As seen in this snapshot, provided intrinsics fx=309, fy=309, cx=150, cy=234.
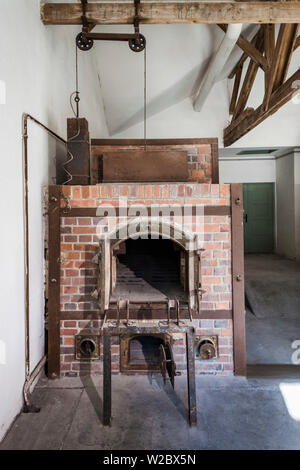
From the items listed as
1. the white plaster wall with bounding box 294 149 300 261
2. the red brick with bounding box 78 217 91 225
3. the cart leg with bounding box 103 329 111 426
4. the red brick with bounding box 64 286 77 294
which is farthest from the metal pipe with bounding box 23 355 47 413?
the white plaster wall with bounding box 294 149 300 261

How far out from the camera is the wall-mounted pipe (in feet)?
9.49

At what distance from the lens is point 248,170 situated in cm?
664

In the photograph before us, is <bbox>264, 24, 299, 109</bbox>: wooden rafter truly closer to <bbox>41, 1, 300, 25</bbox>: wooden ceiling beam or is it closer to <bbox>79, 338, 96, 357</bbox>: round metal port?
<bbox>41, 1, 300, 25</bbox>: wooden ceiling beam

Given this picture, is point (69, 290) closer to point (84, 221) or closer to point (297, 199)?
point (84, 221)

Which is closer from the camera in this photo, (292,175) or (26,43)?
(26,43)

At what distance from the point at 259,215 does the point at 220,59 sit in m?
3.94

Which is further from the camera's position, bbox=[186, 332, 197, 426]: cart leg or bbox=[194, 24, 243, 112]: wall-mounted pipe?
bbox=[194, 24, 243, 112]: wall-mounted pipe

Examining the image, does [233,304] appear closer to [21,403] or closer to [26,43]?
[21,403]

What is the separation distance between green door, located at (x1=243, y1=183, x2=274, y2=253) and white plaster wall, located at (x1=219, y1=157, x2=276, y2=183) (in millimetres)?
132

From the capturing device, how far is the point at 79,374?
7.17ft

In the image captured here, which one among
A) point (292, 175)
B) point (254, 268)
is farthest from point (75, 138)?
point (292, 175)

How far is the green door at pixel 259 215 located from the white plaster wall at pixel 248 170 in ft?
0.43

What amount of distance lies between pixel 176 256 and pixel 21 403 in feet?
5.01
